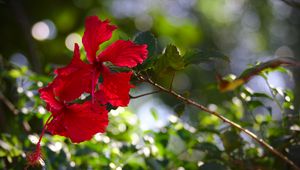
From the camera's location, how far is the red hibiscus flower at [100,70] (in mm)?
864

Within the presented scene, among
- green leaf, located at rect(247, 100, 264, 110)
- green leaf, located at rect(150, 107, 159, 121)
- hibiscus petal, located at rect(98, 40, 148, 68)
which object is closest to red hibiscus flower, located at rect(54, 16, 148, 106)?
hibiscus petal, located at rect(98, 40, 148, 68)

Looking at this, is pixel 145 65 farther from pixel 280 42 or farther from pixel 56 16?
pixel 280 42

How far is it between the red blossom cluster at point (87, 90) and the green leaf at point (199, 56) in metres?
0.08

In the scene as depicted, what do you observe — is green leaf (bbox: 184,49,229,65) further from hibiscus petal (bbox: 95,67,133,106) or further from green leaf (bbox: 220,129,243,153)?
green leaf (bbox: 220,129,243,153)

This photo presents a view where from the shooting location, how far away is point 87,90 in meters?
0.88

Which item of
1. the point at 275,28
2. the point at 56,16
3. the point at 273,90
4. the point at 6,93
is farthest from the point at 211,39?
the point at 273,90

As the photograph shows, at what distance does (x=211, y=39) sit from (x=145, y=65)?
2.57 m

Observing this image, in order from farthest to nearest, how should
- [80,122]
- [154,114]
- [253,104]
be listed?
[154,114], [253,104], [80,122]

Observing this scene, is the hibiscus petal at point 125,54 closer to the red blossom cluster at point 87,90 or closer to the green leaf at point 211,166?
the red blossom cluster at point 87,90

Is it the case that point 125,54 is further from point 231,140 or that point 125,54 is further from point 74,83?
point 231,140

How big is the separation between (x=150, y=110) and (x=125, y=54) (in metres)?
0.60

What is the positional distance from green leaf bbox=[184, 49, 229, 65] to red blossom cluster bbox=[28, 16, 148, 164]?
0.27 ft

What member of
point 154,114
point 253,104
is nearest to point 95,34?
point 253,104

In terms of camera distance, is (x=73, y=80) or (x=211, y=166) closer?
(x=73, y=80)
